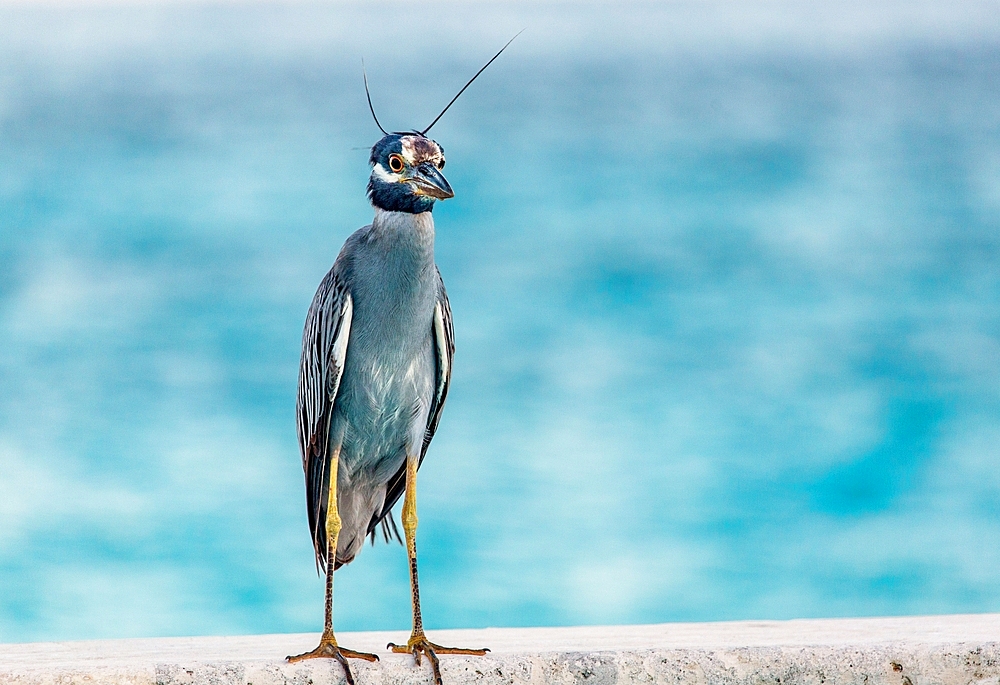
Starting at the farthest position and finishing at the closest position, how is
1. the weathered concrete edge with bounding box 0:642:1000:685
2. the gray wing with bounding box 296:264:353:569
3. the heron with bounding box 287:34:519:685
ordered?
the gray wing with bounding box 296:264:353:569, the heron with bounding box 287:34:519:685, the weathered concrete edge with bounding box 0:642:1000:685

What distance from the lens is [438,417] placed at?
3186mm

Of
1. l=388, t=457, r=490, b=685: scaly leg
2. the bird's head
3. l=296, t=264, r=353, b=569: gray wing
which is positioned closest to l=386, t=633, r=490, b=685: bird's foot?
l=388, t=457, r=490, b=685: scaly leg

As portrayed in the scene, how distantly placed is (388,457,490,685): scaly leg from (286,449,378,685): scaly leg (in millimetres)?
108

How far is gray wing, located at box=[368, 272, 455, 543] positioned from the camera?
10.0ft

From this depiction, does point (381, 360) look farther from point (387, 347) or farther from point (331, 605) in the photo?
point (331, 605)

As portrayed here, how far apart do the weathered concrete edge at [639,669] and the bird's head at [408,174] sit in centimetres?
111

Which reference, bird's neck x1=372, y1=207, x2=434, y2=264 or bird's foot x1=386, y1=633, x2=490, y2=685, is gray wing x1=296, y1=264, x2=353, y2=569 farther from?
bird's foot x1=386, y1=633, x2=490, y2=685

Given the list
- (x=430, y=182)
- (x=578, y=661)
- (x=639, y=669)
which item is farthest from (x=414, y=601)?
(x=430, y=182)

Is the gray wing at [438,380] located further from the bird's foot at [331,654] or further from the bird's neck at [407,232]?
the bird's foot at [331,654]

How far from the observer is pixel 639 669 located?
289cm

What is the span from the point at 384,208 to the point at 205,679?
3.92 feet

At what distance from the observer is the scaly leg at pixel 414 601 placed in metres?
2.85

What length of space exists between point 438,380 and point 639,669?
89 centimetres

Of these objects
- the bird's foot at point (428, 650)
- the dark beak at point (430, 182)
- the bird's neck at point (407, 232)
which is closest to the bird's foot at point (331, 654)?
the bird's foot at point (428, 650)
